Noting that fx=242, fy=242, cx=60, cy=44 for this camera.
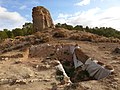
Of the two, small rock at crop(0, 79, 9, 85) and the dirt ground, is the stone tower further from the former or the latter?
small rock at crop(0, 79, 9, 85)

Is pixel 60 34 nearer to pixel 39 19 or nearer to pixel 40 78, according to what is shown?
pixel 39 19

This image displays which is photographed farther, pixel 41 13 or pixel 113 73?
pixel 41 13

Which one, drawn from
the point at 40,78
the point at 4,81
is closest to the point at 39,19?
the point at 40,78

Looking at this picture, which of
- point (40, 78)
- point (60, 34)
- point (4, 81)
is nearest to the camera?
point (4, 81)

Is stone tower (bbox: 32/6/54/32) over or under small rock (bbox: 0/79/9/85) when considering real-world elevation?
over

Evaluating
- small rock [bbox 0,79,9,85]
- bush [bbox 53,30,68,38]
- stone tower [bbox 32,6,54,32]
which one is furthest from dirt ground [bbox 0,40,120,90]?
stone tower [bbox 32,6,54,32]

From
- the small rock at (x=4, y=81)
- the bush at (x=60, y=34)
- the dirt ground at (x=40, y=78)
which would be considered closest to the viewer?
the dirt ground at (x=40, y=78)

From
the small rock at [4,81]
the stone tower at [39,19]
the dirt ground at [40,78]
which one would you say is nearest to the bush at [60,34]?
the stone tower at [39,19]

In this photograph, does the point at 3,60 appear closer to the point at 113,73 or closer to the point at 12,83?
the point at 12,83

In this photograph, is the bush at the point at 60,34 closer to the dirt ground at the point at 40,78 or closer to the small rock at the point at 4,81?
the dirt ground at the point at 40,78

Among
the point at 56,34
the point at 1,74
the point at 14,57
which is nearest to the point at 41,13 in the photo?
the point at 56,34

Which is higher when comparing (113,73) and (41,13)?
(41,13)

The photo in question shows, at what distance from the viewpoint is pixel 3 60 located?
1661 cm

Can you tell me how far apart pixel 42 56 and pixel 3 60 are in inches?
129
